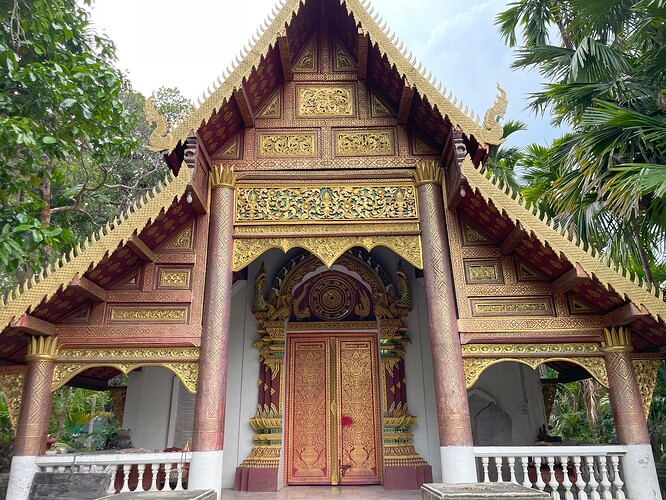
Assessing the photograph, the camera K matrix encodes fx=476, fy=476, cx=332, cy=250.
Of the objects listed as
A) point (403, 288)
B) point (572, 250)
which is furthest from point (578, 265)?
point (403, 288)

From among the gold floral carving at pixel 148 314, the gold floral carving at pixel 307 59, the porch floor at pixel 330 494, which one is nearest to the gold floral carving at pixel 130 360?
the gold floral carving at pixel 148 314

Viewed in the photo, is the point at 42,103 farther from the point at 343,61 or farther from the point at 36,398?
the point at 343,61

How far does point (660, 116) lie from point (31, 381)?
704 centimetres

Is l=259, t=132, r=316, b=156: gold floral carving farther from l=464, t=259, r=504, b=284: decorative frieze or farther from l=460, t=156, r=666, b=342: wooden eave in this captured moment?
l=464, t=259, r=504, b=284: decorative frieze

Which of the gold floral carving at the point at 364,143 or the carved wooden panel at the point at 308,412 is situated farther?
the carved wooden panel at the point at 308,412

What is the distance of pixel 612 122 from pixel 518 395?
380 centimetres

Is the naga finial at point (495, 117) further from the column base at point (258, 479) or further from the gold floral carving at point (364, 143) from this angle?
the column base at point (258, 479)

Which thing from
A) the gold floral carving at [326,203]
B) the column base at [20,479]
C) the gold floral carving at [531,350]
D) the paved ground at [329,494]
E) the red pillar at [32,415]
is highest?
the gold floral carving at [326,203]

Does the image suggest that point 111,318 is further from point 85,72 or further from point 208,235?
point 85,72

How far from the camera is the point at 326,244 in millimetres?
5105

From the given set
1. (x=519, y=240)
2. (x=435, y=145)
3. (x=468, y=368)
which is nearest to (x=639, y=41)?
(x=435, y=145)

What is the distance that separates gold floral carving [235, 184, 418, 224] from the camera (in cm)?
520

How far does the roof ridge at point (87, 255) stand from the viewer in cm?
408

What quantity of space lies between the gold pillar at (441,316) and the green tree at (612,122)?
168 cm
